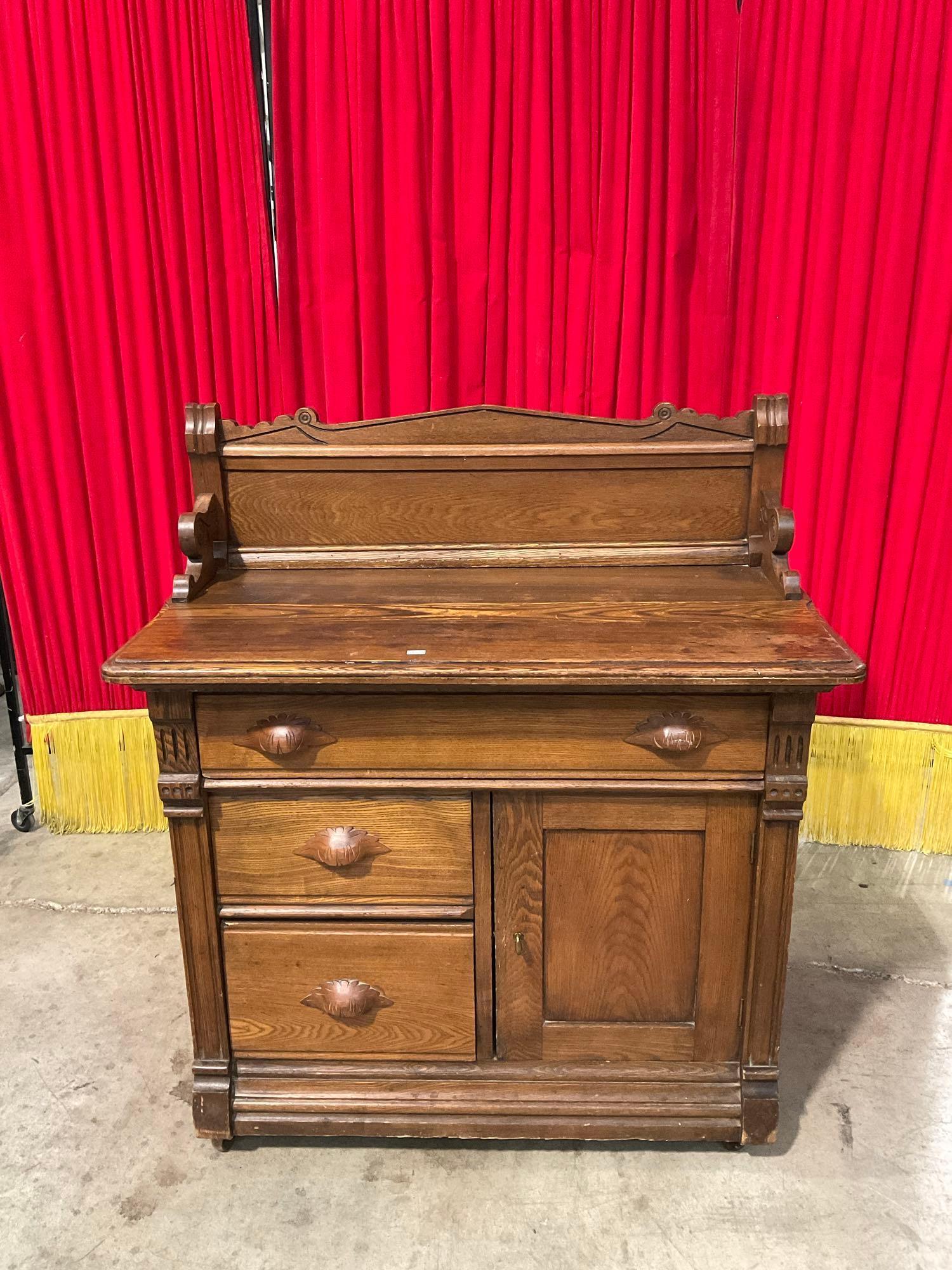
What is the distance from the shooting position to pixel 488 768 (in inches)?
67.4

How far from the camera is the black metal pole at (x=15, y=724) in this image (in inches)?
112

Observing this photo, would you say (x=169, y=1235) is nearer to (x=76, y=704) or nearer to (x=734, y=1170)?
(x=734, y=1170)

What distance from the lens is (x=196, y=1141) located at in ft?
6.37

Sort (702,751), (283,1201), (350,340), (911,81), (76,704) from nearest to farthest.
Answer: (702,751)
(283,1201)
(911,81)
(350,340)
(76,704)

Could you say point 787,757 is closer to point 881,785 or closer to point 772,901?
point 772,901

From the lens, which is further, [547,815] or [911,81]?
[911,81]

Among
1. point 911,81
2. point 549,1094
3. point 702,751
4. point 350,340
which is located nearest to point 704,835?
point 702,751

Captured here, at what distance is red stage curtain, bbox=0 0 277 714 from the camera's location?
7.90ft

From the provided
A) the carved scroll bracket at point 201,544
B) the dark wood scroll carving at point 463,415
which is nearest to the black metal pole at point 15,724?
the carved scroll bracket at point 201,544

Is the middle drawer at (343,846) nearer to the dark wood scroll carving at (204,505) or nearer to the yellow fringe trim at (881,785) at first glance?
the dark wood scroll carving at (204,505)

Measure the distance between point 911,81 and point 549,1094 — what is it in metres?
2.44

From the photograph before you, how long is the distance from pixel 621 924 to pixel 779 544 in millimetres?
798

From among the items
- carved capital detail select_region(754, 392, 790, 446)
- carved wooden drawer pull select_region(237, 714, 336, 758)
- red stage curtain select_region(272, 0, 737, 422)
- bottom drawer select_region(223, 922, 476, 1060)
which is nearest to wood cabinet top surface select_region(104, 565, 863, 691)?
carved wooden drawer pull select_region(237, 714, 336, 758)

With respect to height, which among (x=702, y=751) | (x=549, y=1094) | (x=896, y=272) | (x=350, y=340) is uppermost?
(x=896, y=272)
